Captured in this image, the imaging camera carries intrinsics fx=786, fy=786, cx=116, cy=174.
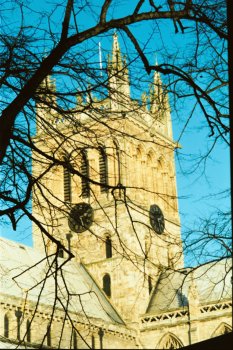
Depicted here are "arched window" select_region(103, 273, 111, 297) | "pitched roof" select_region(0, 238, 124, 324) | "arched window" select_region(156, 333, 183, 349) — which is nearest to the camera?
"pitched roof" select_region(0, 238, 124, 324)

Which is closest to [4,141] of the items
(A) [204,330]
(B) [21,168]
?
(B) [21,168]

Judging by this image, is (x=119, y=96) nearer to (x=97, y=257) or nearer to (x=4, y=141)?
(x=4, y=141)

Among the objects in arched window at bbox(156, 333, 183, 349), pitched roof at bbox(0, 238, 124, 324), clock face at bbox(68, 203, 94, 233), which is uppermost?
pitched roof at bbox(0, 238, 124, 324)

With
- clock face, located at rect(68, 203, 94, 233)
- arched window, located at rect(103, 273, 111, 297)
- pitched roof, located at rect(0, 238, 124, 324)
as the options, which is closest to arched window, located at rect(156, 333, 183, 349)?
pitched roof, located at rect(0, 238, 124, 324)

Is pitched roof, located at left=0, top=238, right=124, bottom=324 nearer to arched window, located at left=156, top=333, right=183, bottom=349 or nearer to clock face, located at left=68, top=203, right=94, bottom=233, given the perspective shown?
arched window, located at left=156, top=333, right=183, bottom=349

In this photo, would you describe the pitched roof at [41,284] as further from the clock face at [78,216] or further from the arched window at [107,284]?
the clock face at [78,216]

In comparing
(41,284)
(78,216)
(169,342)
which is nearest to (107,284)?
(169,342)

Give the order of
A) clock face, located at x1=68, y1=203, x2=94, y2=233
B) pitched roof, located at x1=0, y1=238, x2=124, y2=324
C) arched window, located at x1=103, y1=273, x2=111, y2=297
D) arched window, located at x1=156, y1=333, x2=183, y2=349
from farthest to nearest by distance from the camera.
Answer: arched window, located at x1=103, y1=273, x2=111, y2=297 → arched window, located at x1=156, y1=333, x2=183, y2=349 → pitched roof, located at x1=0, y1=238, x2=124, y2=324 → clock face, located at x1=68, y1=203, x2=94, y2=233

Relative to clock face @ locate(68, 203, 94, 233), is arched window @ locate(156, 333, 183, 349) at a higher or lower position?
higher

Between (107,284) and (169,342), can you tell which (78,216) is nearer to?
(169,342)

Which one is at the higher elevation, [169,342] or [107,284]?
[107,284]

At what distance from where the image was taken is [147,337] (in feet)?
155

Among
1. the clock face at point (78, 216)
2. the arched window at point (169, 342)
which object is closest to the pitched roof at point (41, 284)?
the arched window at point (169, 342)

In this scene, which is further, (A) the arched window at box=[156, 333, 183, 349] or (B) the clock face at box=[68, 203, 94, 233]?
(A) the arched window at box=[156, 333, 183, 349]
